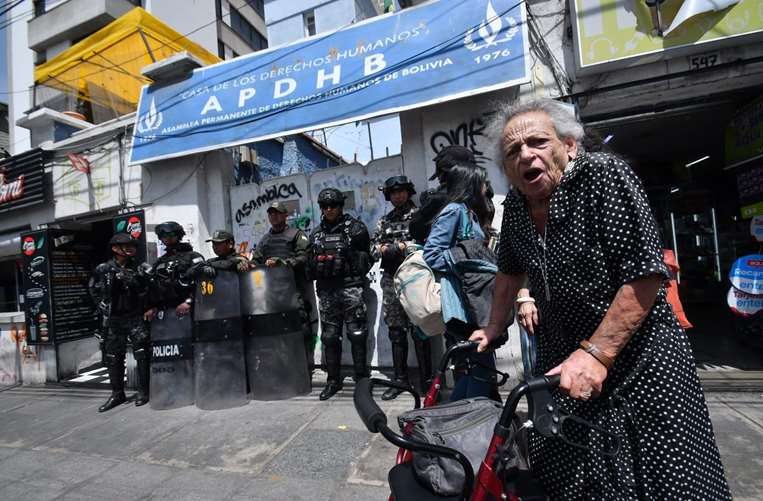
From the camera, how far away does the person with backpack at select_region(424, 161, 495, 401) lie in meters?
2.46

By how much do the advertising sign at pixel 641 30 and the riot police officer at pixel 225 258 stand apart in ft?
13.8

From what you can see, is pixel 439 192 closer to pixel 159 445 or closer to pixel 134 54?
pixel 159 445

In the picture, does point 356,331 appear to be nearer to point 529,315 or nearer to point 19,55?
point 529,315

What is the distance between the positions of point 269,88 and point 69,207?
15.4 feet

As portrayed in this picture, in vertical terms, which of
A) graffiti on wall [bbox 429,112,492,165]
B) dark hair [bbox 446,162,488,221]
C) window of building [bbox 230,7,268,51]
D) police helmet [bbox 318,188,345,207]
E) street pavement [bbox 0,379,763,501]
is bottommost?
street pavement [bbox 0,379,763,501]

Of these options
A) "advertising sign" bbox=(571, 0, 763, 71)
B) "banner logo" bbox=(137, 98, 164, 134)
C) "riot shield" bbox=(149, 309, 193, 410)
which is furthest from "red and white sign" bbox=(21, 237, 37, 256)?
"advertising sign" bbox=(571, 0, 763, 71)

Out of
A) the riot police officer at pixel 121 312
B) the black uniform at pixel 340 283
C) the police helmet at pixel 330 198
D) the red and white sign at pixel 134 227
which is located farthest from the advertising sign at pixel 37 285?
the police helmet at pixel 330 198

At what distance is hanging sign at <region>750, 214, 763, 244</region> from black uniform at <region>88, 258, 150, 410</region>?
6960mm

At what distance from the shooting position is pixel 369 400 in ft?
4.24

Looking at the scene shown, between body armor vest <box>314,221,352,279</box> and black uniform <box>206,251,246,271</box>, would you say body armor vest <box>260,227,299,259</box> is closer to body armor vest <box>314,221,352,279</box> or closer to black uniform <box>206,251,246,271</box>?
black uniform <box>206,251,246,271</box>

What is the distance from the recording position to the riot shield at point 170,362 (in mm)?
4402

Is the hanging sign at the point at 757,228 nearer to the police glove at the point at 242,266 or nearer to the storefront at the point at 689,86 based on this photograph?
the storefront at the point at 689,86

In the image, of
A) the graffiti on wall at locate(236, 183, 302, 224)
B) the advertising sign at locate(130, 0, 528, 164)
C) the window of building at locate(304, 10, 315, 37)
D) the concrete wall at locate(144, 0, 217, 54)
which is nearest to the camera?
the advertising sign at locate(130, 0, 528, 164)

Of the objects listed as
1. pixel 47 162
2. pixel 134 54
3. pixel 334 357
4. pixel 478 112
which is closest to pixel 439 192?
pixel 478 112
